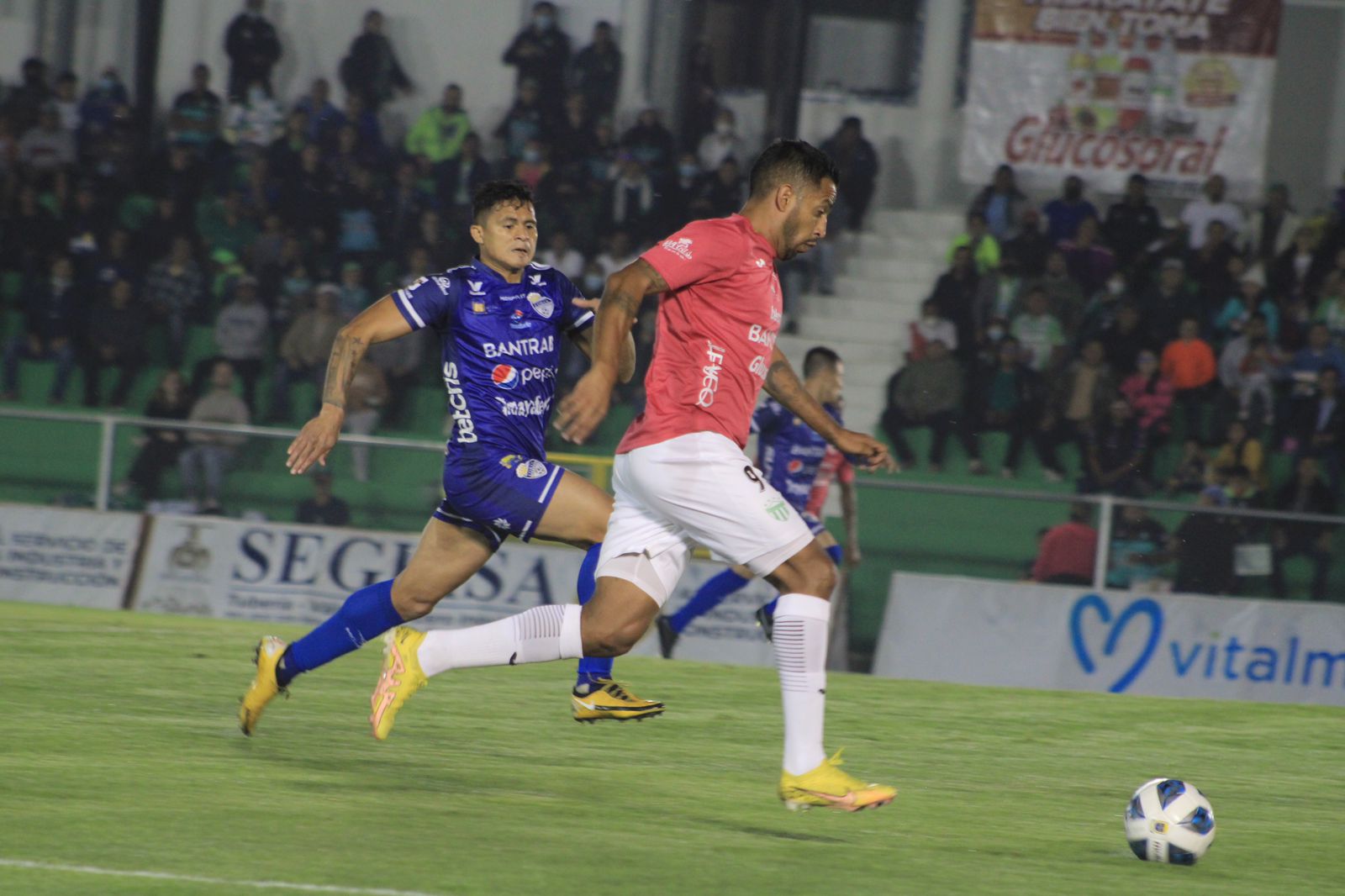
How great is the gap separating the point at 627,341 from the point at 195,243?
43.9 feet

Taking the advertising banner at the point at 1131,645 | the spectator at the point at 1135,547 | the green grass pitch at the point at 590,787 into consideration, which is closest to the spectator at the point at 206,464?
the green grass pitch at the point at 590,787

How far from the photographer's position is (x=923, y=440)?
15.6 m

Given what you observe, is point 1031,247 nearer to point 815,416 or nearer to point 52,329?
point 52,329

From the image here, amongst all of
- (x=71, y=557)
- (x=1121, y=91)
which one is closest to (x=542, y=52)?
(x=1121, y=91)

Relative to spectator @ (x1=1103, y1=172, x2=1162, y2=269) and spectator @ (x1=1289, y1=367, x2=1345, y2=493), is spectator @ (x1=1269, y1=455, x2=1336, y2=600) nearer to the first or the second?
spectator @ (x1=1289, y1=367, x2=1345, y2=493)

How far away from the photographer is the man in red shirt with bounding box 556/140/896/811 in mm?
5379

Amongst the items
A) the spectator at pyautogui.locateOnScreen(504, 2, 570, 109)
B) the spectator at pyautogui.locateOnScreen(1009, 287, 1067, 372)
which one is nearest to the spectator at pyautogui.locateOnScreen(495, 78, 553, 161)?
the spectator at pyautogui.locateOnScreen(504, 2, 570, 109)

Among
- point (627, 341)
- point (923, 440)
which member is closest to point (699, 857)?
point (627, 341)

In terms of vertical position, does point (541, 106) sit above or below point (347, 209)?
above

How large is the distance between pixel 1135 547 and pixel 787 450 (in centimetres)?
270

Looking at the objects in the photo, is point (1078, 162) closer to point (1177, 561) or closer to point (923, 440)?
point (923, 440)

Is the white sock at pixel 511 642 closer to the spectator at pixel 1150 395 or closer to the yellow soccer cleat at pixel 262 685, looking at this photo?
the yellow soccer cleat at pixel 262 685

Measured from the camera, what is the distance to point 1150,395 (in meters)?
15.4

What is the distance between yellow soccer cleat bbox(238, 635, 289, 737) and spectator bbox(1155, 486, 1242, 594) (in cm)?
705
